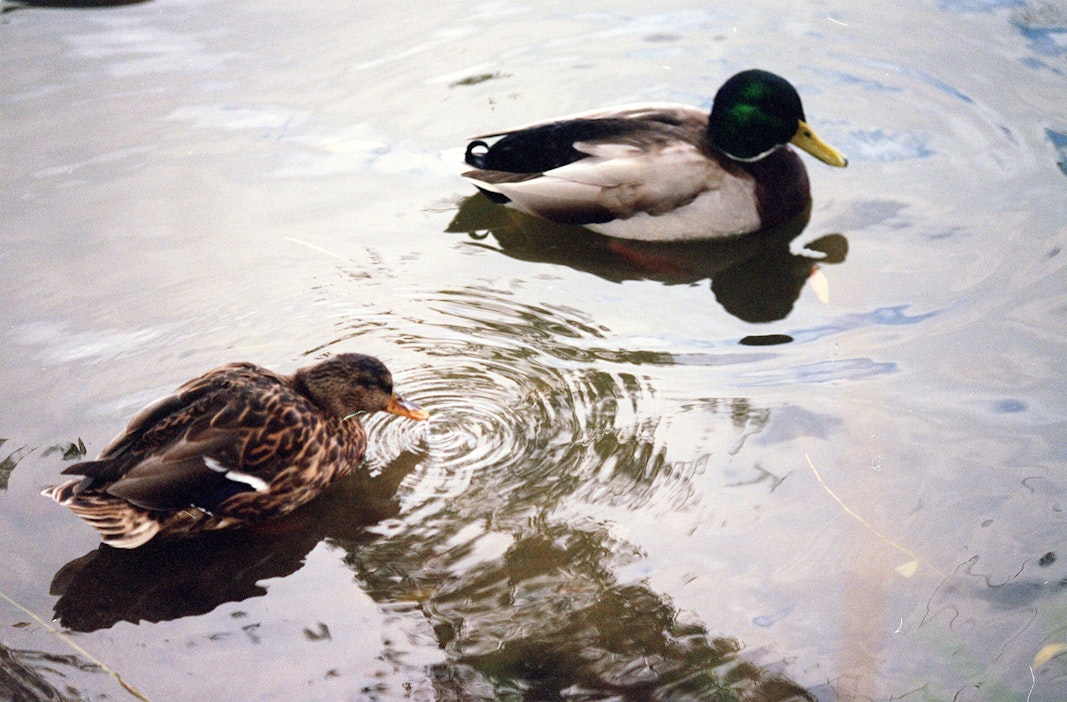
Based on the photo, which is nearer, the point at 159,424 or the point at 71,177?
the point at 159,424

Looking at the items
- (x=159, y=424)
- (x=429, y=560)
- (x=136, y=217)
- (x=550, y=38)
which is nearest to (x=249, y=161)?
(x=136, y=217)

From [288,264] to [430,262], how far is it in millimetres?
670

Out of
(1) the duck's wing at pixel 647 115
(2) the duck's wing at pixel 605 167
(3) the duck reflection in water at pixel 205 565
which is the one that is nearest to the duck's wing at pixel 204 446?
(3) the duck reflection in water at pixel 205 565

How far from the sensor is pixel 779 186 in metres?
5.84

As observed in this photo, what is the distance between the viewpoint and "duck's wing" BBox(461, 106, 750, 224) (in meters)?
5.76

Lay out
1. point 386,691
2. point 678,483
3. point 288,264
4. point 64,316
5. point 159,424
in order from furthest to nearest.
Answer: point 288,264 < point 64,316 < point 678,483 < point 159,424 < point 386,691

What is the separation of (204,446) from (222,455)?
66mm

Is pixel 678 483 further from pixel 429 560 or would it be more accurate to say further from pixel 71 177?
pixel 71 177

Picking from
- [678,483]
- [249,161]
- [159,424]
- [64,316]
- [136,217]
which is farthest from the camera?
[249,161]

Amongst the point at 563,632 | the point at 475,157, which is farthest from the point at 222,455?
the point at 475,157

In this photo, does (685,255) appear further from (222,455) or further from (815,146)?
(222,455)

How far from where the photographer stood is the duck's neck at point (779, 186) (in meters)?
5.80

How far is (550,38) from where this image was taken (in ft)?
24.2

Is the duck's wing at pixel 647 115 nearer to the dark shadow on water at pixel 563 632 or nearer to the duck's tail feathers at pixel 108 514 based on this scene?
the dark shadow on water at pixel 563 632
